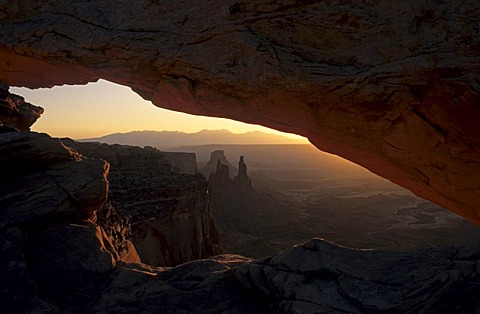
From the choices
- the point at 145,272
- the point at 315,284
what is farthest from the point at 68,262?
the point at 315,284

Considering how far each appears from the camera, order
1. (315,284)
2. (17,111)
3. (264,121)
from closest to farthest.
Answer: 1. (315,284)
2. (264,121)
3. (17,111)

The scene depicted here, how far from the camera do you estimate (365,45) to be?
8.37m

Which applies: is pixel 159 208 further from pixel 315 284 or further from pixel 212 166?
pixel 212 166

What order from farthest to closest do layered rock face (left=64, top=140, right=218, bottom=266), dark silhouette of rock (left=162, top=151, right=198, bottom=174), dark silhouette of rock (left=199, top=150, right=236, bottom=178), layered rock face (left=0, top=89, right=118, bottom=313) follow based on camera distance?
dark silhouette of rock (left=199, top=150, right=236, bottom=178) < dark silhouette of rock (left=162, top=151, right=198, bottom=174) < layered rock face (left=64, top=140, right=218, bottom=266) < layered rock face (left=0, top=89, right=118, bottom=313)

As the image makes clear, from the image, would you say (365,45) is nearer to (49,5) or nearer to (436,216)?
(49,5)

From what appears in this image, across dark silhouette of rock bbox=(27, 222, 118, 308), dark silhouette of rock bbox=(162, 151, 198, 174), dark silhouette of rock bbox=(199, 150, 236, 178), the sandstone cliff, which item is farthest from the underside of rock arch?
dark silhouette of rock bbox=(199, 150, 236, 178)

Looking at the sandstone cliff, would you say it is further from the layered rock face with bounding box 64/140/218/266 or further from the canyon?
the layered rock face with bounding box 64/140/218/266

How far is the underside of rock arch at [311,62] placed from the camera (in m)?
7.88

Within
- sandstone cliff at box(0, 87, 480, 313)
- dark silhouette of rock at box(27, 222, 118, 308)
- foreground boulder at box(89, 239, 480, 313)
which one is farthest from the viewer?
dark silhouette of rock at box(27, 222, 118, 308)

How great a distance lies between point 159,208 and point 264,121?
23.3m

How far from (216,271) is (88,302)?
115 inches

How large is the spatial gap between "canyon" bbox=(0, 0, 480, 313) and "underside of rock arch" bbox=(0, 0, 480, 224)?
34mm

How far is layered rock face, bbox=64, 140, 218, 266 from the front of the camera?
29594mm

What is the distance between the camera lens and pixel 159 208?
32156 mm
